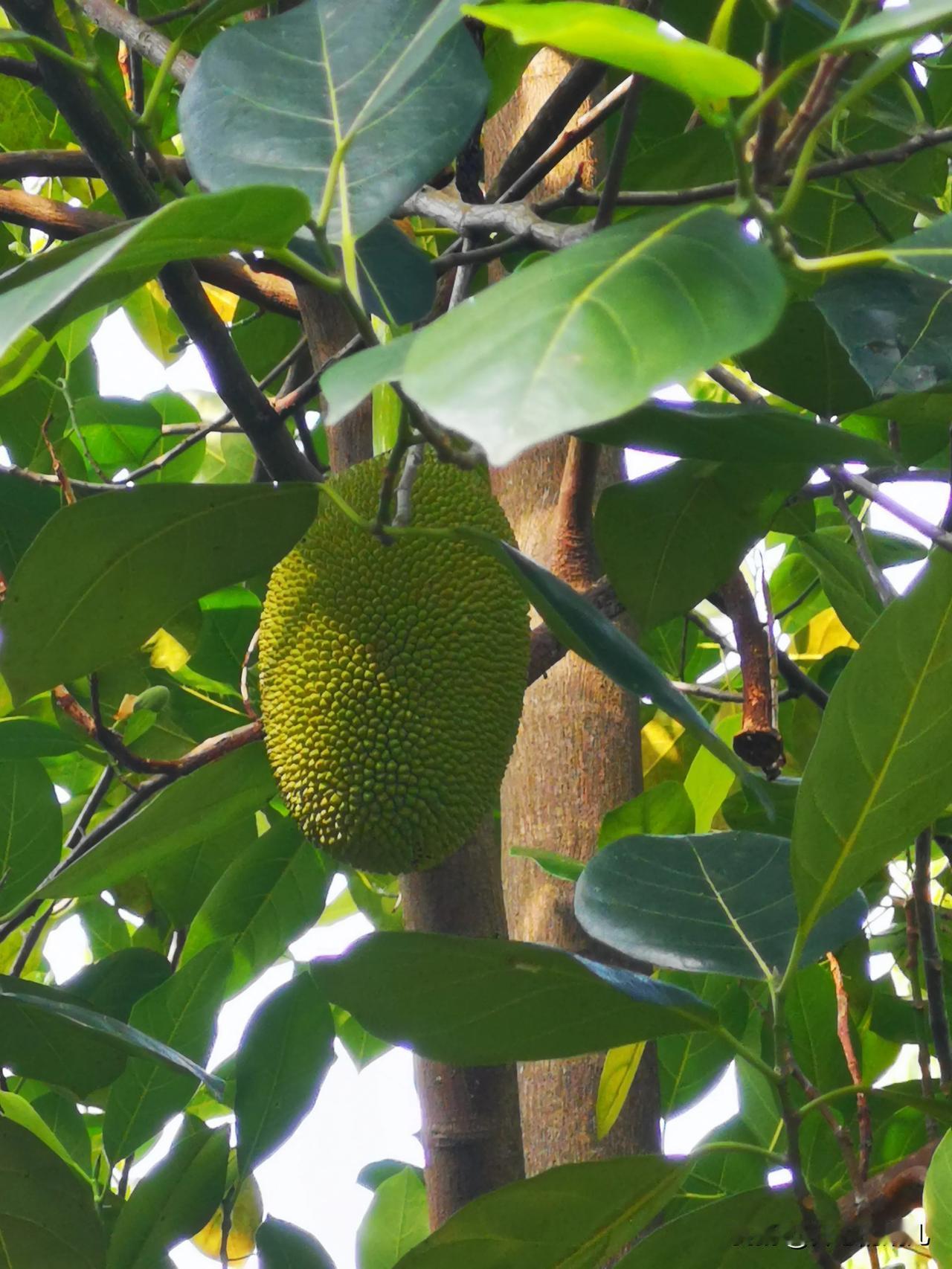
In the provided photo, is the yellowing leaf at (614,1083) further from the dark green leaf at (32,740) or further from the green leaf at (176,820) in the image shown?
the dark green leaf at (32,740)

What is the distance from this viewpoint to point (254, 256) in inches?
32.8

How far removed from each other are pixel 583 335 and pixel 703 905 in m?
0.35

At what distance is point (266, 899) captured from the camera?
0.90 meters

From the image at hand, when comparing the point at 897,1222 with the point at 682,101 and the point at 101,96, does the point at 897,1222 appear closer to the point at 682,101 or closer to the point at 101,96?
the point at 682,101

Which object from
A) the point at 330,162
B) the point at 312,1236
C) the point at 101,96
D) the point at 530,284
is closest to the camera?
the point at 530,284

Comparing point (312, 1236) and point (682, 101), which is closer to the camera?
point (312, 1236)

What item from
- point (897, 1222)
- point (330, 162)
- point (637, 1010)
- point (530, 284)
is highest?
point (330, 162)

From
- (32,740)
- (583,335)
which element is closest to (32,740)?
(32,740)

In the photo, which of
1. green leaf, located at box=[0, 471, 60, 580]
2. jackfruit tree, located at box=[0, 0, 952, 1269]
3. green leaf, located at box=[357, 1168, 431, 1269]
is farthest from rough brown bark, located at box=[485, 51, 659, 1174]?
green leaf, located at box=[0, 471, 60, 580]

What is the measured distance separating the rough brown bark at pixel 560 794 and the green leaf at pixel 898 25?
17.8 inches

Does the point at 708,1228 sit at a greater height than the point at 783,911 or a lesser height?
lesser

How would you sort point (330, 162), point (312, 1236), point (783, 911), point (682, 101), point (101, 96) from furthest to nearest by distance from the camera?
point (101, 96)
point (682, 101)
point (312, 1236)
point (783, 911)
point (330, 162)

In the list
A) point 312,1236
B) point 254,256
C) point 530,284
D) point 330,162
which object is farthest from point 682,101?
point 312,1236

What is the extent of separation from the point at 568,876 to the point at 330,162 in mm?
417
